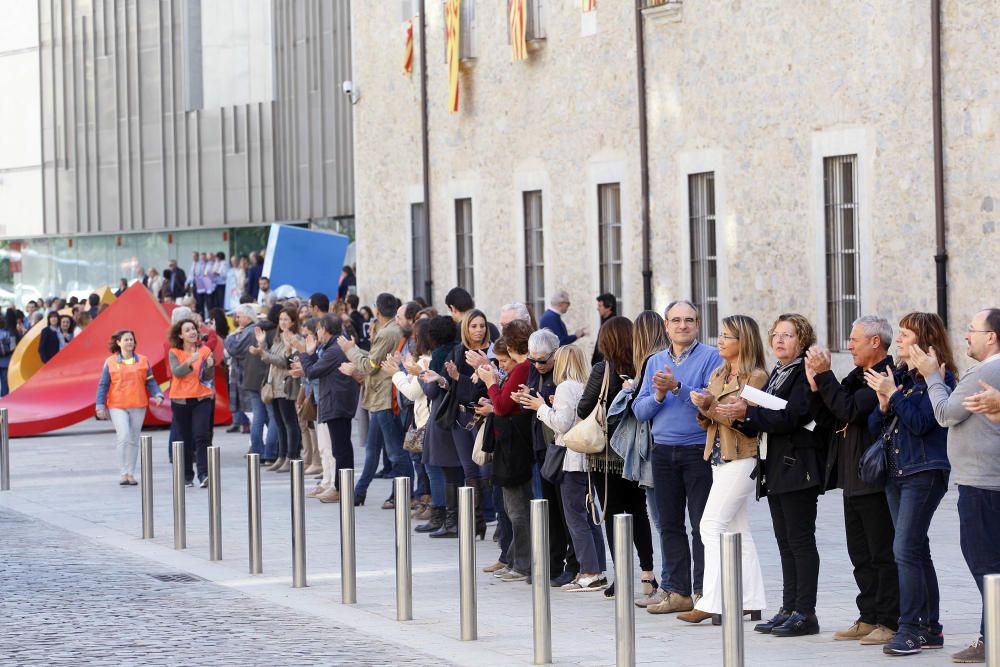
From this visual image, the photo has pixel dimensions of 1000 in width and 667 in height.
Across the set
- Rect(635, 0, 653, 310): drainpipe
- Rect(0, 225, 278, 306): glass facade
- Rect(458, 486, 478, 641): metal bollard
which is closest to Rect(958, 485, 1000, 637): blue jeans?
Rect(458, 486, 478, 641): metal bollard

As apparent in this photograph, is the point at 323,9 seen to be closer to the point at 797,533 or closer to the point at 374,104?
the point at 374,104

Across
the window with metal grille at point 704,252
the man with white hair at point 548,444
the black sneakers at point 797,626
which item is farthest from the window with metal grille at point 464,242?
the black sneakers at point 797,626

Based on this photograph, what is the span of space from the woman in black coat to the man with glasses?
2.07ft

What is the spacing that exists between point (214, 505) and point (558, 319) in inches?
358

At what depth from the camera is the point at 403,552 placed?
35.5 feet

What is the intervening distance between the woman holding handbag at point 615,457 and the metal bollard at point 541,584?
181 cm

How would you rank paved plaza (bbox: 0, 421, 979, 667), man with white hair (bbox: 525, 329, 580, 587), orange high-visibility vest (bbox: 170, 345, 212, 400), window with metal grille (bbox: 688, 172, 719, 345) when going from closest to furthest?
1. paved plaza (bbox: 0, 421, 979, 667)
2. man with white hair (bbox: 525, 329, 580, 587)
3. orange high-visibility vest (bbox: 170, 345, 212, 400)
4. window with metal grille (bbox: 688, 172, 719, 345)

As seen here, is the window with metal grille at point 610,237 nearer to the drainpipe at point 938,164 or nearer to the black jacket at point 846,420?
the drainpipe at point 938,164

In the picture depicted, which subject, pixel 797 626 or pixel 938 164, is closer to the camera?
pixel 797 626

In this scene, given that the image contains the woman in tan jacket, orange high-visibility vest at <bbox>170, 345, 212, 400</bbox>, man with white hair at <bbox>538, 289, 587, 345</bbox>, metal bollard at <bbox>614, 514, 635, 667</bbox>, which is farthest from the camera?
man with white hair at <bbox>538, 289, 587, 345</bbox>

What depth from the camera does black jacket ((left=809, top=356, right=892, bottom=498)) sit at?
32.0 ft

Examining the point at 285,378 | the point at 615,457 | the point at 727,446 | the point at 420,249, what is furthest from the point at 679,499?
the point at 420,249

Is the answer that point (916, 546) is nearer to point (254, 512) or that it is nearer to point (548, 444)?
point (548, 444)

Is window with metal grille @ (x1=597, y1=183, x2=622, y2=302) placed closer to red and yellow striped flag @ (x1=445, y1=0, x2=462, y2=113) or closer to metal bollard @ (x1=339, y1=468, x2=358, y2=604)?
red and yellow striped flag @ (x1=445, y1=0, x2=462, y2=113)
